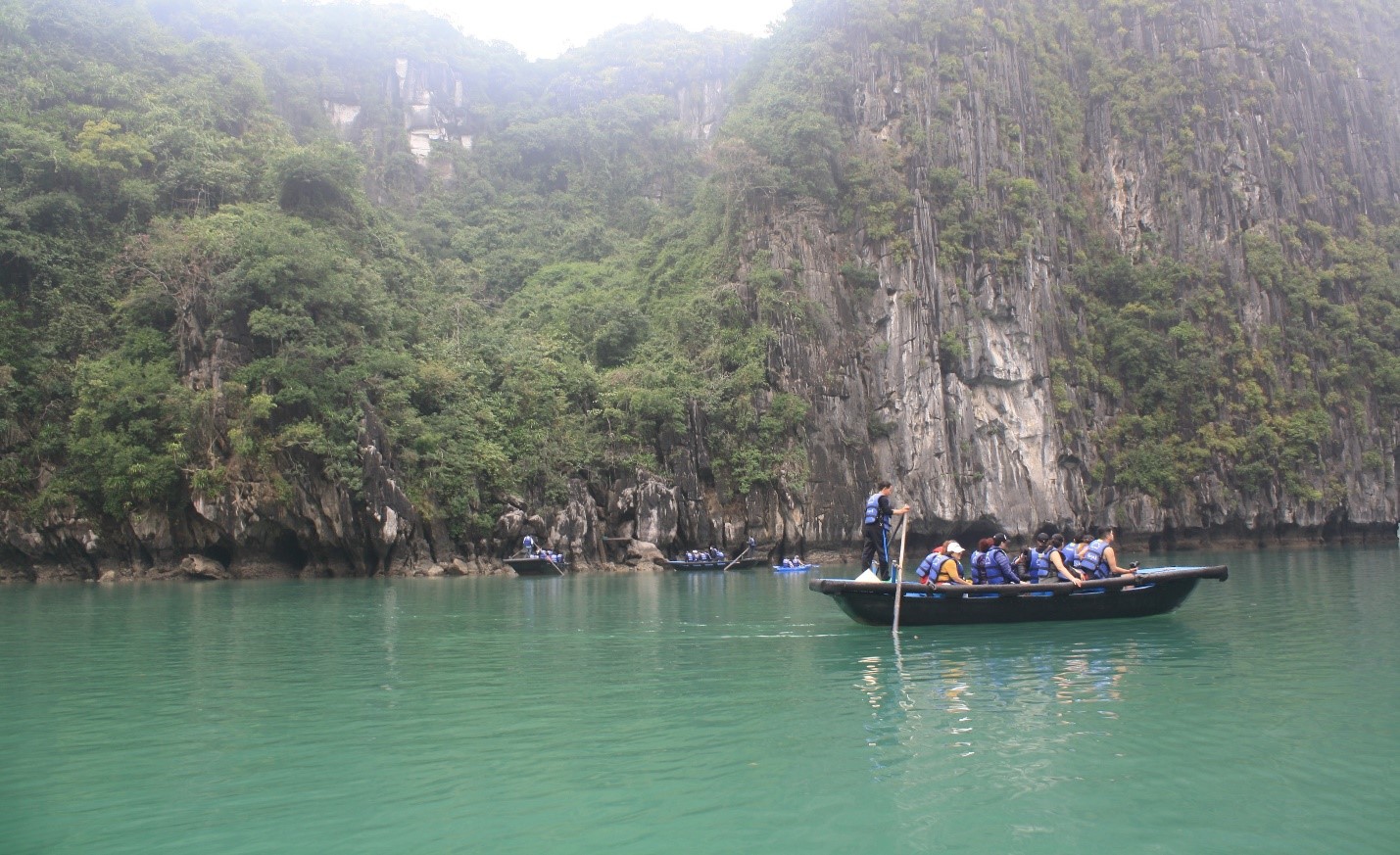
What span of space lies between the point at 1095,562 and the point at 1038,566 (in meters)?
0.88

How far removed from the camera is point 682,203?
59.2 m

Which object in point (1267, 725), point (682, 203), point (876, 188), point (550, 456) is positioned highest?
point (682, 203)

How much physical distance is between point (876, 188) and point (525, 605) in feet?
107

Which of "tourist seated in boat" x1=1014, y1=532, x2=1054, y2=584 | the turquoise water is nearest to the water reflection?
the turquoise water

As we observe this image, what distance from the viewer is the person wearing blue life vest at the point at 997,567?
1441 centimetres

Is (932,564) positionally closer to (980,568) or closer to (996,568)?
(980,568)

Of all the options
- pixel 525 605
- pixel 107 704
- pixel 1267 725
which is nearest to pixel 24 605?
pixel 525 605

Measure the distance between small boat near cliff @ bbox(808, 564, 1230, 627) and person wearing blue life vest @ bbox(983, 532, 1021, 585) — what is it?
16.6 inches

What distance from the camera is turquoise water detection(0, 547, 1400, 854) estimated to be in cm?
538

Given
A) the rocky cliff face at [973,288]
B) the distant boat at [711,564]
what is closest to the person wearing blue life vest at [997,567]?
the distant boat at [711,564]

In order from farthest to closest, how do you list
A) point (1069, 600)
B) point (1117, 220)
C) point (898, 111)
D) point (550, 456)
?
point (1117, 220), point (898, 111), point (550, 456), point (1069, 600)

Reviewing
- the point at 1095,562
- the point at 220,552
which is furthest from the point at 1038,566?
the point at 220,552

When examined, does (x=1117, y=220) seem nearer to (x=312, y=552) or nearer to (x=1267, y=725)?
(x=312, y=552)

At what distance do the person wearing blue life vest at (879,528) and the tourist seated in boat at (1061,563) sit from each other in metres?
2.49
